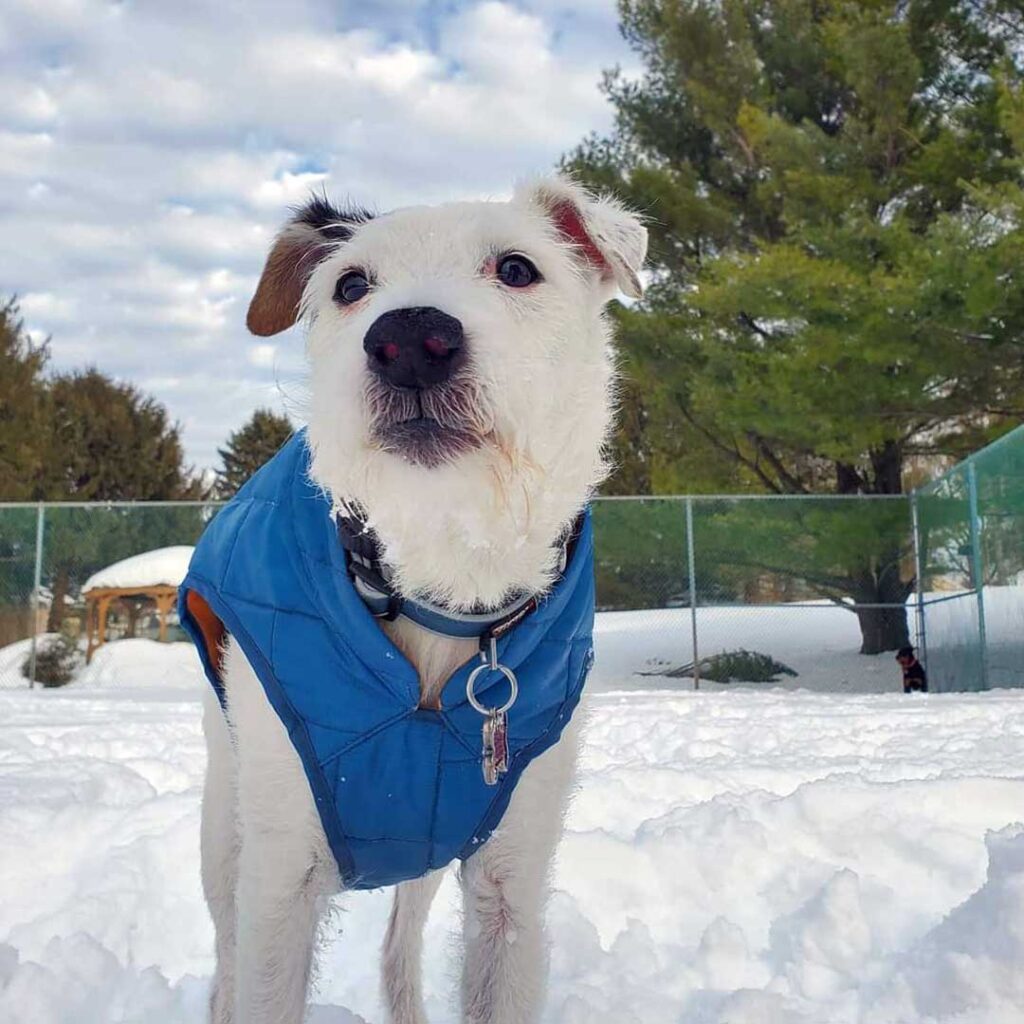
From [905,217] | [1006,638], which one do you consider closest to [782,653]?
[1006,638]

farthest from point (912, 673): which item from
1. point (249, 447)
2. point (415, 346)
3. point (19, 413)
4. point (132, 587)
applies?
point (249, 447)

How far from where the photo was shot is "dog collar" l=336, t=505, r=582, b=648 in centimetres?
201

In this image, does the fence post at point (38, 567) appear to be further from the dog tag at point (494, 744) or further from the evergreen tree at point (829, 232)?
the dog tag at point (494, 744)

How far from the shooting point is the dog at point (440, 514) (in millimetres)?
1863

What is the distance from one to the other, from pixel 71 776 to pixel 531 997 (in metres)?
3.11

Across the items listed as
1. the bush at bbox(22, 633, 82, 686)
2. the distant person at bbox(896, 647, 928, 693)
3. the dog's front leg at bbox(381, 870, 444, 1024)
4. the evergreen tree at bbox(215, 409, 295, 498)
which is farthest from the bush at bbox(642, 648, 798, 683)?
the evergreen tree at bbox(215, 409, 295, 498)

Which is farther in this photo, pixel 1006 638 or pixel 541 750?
pixel 1006 638

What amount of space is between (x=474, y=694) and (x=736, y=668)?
37.8ft

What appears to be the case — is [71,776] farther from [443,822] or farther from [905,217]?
[905,217]

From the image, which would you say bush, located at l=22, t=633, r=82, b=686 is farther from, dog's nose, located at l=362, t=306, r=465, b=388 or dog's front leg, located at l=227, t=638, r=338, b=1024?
dog's nose, located at l=362, t=306, r=465, b=388

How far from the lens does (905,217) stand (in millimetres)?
13961

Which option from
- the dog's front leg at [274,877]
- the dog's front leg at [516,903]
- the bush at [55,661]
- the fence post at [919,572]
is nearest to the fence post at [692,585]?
the fence post at [919,572]

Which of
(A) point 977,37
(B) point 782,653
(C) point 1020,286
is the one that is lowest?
(B) point 782,653

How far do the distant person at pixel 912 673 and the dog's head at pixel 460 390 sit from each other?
11.4 meters
